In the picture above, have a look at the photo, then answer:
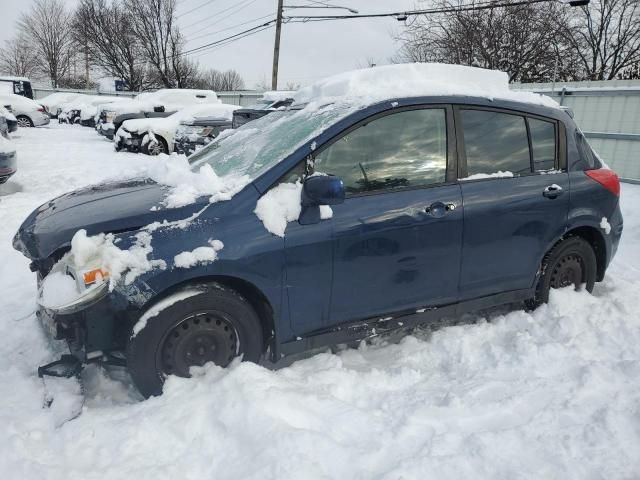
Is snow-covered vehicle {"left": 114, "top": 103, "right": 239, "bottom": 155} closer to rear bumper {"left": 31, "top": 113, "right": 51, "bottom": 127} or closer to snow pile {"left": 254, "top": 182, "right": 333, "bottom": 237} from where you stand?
rear bumper {"left": 31, "top": 113, "right": 51, "bottom": 127}

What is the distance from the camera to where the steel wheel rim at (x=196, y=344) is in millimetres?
2580

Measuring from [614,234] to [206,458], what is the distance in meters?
3.55

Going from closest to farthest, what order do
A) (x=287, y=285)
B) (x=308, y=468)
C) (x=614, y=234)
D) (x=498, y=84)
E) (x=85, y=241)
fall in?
(x=308, y=468) < (x=85, y=241) < (x=287, y=285) < (x=498, y=84) < (x=614, y=234)

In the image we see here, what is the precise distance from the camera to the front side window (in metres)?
2.91

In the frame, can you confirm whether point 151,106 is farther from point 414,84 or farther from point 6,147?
point 414,84

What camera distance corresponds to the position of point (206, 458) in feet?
7.25

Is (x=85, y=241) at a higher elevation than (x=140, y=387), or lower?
higher

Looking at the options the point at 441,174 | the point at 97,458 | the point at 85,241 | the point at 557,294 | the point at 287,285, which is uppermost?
the point at 441,174

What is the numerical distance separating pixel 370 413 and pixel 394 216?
1129 mm

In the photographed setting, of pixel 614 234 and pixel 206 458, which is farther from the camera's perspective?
pixel 614 234

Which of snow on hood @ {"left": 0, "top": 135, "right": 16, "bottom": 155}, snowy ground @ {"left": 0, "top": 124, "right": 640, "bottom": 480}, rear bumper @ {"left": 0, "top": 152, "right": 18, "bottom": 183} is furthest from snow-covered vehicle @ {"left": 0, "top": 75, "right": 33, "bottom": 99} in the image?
snowy ground @ {"left": 0, "top": 124, "right": 640, "bottom": 480}

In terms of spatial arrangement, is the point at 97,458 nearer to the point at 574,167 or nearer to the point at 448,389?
the point at 448,389

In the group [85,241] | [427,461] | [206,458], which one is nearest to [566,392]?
[427,461]

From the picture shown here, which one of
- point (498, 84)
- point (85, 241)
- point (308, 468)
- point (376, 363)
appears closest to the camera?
point (308, 468)
